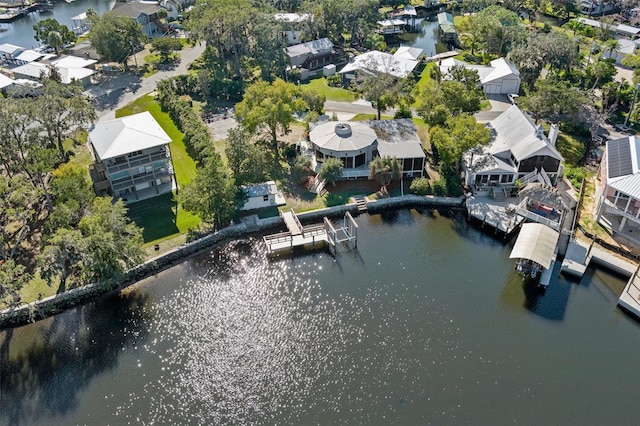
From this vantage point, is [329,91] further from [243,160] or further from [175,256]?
[175,256]

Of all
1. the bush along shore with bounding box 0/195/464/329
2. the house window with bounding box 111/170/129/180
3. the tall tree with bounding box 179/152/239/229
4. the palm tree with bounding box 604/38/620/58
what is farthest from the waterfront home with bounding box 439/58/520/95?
the house window with bounding box 111/170/129/180

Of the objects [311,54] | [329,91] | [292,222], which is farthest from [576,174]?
[311,54]

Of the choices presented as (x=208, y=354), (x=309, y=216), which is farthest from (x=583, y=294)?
(x=208, y=354)

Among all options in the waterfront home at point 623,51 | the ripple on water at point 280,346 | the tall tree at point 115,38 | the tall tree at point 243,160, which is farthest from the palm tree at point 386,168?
the waterfront home at point 623,51

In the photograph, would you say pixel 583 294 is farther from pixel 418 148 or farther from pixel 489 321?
pixel 418 148

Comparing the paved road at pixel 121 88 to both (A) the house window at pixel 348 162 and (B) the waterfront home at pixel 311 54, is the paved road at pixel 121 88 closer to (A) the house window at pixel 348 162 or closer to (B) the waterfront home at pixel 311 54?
Result: (B) the waterfront home at pixel 311 54

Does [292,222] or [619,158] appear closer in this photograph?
[292,222]
